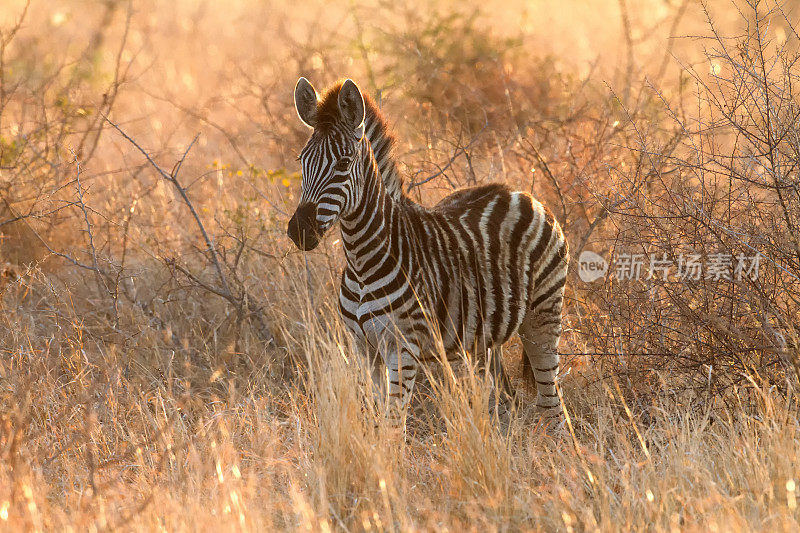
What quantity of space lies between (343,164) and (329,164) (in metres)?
0.07

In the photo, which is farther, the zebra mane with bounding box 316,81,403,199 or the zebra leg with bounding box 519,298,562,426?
the zebra leg with bounding box 519,298,562,426

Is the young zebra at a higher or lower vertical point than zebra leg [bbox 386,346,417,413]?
higher

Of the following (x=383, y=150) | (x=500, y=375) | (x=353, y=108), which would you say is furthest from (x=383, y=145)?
(x=500, y=375)

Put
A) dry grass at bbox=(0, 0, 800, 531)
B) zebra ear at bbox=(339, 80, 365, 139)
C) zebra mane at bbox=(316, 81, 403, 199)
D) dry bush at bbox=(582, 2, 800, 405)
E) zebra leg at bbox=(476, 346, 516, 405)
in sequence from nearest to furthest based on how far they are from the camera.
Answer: dry grass at bbox=(0, 0, 800, 531) < dry bush at bbox=(582, 2, 800, 405) < zebra ear at bbox=(339, 80, 365, 139) < zebra mane at bbox=(316, 81, 403, 199) < zebra leg at bbox=(476, 346, 516, 405)

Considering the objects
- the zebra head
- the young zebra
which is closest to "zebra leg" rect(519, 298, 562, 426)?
the young zebra

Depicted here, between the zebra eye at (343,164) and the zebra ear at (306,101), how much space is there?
39 cm

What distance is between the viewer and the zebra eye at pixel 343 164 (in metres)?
4.45

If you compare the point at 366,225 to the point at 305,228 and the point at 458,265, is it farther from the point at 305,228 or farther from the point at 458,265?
the point at 458,265

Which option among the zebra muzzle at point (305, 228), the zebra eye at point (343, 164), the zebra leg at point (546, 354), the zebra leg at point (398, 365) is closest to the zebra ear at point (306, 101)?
the zebra eye at point (343, 164)

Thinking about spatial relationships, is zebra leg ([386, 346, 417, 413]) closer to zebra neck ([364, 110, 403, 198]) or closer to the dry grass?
the dry grass

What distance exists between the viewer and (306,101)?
15.8 ft

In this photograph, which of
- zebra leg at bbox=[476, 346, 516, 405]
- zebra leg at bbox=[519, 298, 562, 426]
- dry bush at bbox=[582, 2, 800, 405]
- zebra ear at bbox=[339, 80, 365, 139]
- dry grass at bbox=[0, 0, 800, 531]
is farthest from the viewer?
zebra leg at bbox=[476, 346, 516, 405]

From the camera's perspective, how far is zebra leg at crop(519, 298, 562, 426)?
5363 millimetres

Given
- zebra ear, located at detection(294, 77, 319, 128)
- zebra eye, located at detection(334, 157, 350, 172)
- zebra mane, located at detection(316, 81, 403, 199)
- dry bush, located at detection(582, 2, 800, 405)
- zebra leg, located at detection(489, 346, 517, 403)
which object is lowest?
zebra leg, located at detection(489, 346, 517, 403)
